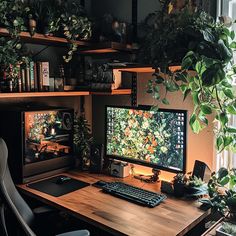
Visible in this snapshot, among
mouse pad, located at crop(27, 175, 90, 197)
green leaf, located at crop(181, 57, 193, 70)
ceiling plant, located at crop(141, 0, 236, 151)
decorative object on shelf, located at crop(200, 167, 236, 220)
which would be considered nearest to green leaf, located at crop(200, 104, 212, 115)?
ceiling plant, located at crop(141, 0, 236, 151)

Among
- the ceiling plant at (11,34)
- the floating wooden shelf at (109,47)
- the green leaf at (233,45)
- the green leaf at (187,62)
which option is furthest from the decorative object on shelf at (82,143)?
the green leaf at (233,45)

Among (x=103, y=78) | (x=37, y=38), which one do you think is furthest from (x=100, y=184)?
(x=37, y=38)

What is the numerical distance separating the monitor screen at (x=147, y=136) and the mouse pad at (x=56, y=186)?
1.25 ft

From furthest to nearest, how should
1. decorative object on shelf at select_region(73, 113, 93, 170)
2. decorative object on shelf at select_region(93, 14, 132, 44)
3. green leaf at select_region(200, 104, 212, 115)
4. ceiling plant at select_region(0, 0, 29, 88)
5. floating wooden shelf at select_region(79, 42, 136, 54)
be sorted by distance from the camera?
decorative object on shelf at select_region(73, 113, 93, 170), decorative object on shelf at select_region(93, 14, 132, 44), floating wooden shelf at select_region(79, 42, 136, 54), ceiling plant at select_region(0, 0, 29, 88), green leaf at select_region(200, 104, 212, 115)

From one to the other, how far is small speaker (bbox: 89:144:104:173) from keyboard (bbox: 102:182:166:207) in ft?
1.11

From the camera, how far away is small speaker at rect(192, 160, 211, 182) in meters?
1.94

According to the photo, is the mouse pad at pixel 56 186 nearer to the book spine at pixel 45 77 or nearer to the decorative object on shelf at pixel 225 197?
the book spine at pixel 45 77

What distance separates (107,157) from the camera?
8.12 ft

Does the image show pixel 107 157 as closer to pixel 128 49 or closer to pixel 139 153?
pixel 139 153

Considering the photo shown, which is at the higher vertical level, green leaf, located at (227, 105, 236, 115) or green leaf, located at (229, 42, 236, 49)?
green leaf, located at (229, 42, 236, 49)

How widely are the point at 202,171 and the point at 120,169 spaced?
0.65 m

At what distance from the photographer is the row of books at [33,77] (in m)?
2.15

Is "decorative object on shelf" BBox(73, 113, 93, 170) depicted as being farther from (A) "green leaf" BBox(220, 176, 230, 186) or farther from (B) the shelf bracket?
(A) "green leaf" BBox(220, 176, 230, 186)

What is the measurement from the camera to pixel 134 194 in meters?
1.92
